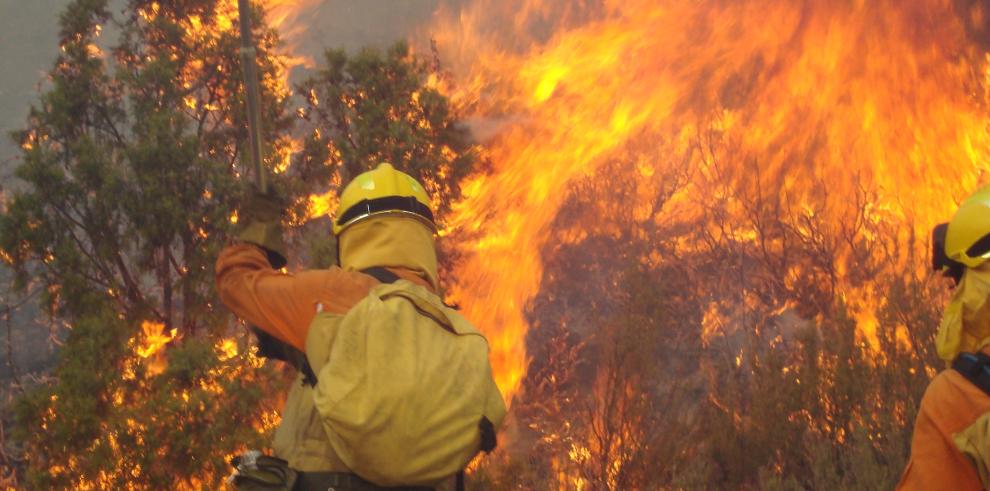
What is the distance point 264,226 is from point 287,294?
1.19 feet

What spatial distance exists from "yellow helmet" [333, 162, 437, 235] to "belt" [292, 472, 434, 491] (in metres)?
0.67

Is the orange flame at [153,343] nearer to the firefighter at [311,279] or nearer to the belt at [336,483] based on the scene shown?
the firefighter at [311,279]

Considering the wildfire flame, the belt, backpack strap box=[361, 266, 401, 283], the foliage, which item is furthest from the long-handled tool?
the wildfire flame

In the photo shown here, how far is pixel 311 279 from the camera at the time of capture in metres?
2.15

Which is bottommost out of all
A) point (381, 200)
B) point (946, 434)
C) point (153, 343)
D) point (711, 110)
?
point (946, 434)

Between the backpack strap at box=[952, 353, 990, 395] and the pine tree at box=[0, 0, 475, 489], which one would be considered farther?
the pine tree at box=[0, 0, 475, 489]

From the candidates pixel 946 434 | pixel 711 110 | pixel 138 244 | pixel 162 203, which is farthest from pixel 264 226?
pixel 711 110

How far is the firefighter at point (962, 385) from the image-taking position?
6.12 feet

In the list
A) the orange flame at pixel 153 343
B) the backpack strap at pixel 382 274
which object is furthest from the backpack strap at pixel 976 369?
the orange flame at pixel 153 343

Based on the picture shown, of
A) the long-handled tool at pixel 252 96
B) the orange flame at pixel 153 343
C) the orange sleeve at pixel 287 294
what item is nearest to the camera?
the orange sleeve at pixel 287 294

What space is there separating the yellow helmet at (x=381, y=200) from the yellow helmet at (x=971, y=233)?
1318 millimetres

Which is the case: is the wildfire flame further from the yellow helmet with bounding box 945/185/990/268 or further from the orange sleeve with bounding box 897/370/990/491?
the orange sleeve with bounding box 897/370/990/491

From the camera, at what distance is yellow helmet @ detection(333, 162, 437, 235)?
234 centimetres

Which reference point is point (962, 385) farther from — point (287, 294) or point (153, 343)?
point (153, 343)
